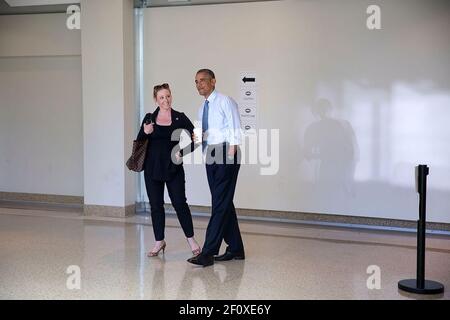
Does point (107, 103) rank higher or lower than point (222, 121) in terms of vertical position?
higher

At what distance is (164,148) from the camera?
5875 millimetres

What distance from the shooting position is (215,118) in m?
5.62

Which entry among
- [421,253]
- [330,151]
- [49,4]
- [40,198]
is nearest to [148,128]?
[421,253]

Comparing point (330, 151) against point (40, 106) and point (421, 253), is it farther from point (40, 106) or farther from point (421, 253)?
point (40, 106)

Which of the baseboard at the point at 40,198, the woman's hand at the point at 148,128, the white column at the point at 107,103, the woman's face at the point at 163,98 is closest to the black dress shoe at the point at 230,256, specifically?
the woman's hand at the point at 148,128

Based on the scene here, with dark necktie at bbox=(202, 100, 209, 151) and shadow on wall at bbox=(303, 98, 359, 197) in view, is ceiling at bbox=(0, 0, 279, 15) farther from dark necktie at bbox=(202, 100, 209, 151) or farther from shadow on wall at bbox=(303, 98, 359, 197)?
dark necktie at bbox=(202, 100, 209, 151)

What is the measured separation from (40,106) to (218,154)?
4.75 m

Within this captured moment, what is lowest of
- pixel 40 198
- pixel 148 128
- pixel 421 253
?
pixel 40 198

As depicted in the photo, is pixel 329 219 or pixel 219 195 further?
pixel 329 219

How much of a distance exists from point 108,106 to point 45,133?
1664mm

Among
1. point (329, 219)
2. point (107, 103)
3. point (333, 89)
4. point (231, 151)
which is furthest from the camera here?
point (107, 103)

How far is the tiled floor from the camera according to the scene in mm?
4875

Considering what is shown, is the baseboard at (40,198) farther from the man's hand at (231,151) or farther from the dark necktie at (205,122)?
the man's hand at (231,151)

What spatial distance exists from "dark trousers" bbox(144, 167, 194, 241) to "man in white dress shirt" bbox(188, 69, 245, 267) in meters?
0.35
